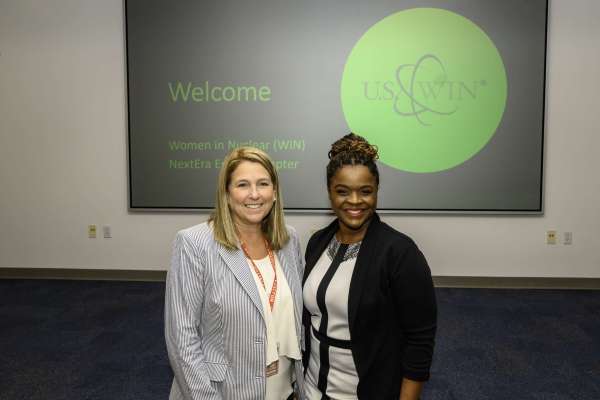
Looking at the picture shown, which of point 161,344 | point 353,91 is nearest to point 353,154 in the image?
point 161,344

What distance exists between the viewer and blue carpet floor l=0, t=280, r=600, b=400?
2.70 metres

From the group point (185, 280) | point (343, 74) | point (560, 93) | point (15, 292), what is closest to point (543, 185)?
point (560, 93)

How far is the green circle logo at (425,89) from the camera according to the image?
14.8 feet

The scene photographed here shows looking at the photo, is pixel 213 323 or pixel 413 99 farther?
pixel 413 99

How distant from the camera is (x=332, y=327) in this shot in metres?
1.34

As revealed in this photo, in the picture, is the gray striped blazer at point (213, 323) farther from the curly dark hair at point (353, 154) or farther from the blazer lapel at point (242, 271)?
the curly dark hair at point (353, 154)

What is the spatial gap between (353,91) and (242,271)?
356cm

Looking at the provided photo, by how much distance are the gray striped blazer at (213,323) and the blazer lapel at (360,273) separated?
299 millimetres

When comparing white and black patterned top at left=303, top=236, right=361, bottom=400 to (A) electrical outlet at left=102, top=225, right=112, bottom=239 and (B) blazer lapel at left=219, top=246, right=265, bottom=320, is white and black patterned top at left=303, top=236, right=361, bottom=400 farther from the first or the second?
(A) electrical outlet at left=102, top=225, right=112, bottom=239

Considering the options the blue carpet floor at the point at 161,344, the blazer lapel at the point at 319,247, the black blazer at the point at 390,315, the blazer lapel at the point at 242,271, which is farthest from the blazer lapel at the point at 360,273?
the blue carpet floor at the point at 161,344

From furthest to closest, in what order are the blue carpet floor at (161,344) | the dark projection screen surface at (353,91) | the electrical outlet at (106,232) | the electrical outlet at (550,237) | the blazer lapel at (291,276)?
the electrical outlet at (106,232) → the electrical outlet at (550,237) → the dark projection screen surface at (353,91) → the blue carpet floor at (161,344) → the blazer lapel at (291,276)

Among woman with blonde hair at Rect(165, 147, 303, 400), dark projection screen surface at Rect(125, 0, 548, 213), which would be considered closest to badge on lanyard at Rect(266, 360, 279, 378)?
woman with blonde hair at Rect(165, 147, 303, 400)

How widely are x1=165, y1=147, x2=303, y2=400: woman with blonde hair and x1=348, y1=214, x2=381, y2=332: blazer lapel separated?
26 cm

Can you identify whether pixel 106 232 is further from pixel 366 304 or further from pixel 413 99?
pixel 366 304
